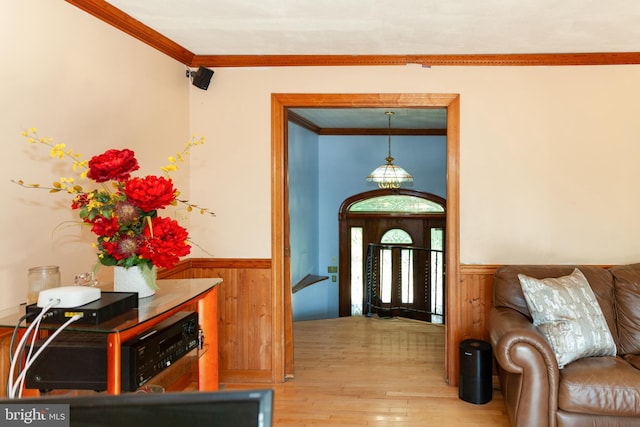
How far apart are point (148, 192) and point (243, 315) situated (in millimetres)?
2101

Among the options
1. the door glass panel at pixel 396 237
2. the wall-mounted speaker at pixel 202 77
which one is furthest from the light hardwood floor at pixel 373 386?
the door glass panel at pixel 396 237

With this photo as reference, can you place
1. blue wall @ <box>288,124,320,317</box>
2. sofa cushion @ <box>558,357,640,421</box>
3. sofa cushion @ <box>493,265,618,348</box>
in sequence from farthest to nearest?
1. blue wall @ <box>288,124,320,317</box>
2. sofa cushion @ <box>493,265,618,348</box>
3. sofa cushion @ <box>558,357,640,421</box>

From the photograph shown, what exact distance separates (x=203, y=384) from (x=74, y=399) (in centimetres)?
196

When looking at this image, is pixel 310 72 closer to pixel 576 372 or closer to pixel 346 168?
pixel 576 372

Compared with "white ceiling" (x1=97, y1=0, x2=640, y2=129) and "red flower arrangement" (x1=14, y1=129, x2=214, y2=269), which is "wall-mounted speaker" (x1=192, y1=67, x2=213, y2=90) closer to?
"white ceiling" (x1=97, y1=0, x2=640, y2=129)

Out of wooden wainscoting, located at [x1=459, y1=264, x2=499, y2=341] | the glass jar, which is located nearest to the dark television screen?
the glass jar

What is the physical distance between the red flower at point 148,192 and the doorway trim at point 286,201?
183cm

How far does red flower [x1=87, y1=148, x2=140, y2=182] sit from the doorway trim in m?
1.88

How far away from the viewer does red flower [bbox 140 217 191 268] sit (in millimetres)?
2113

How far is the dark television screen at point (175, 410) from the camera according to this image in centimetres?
72

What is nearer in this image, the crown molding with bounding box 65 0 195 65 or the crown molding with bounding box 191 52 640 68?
the crown molding with bounding box 65 0 195 65

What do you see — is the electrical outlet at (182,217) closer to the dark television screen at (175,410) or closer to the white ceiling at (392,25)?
the white ceiling at (392,25)

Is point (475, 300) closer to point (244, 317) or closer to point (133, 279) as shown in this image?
point (244, 317)

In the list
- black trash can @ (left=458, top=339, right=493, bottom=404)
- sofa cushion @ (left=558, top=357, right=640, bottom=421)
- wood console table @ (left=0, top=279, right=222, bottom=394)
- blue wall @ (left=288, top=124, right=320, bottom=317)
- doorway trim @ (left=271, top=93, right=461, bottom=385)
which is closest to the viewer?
wood console table @ (left=0, top=279, right=222, bottom=394)
